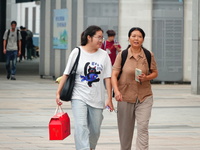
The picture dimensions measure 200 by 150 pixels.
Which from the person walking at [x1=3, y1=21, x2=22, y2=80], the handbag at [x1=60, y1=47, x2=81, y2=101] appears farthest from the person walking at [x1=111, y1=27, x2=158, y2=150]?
the person walking at [x1=3, y1=21, x2=22, y2=80]

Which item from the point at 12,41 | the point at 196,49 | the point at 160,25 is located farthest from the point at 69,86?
the point at 12,41

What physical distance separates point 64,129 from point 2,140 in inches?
99.3

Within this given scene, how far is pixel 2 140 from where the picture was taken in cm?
1000

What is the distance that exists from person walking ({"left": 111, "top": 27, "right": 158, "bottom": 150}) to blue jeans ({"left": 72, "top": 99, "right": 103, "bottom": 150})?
0.33 m

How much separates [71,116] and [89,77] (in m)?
5.55

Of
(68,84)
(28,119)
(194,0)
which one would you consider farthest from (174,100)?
(68,84)

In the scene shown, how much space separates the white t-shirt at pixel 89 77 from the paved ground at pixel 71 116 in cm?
167

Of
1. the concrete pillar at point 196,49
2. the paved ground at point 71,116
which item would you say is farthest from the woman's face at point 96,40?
the concrete pillar at point 196,49

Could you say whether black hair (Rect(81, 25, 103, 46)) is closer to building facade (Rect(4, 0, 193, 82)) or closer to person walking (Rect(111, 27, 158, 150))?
person walking (Rect(111, 27, 158, 150))

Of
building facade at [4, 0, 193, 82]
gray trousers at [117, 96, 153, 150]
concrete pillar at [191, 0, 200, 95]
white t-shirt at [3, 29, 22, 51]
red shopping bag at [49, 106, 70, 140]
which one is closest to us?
red shopping bag at [49, 106, 70, 140]

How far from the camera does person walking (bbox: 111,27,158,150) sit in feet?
26.3

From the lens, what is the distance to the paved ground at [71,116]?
32.1 feet

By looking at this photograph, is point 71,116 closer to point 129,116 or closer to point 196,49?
point 129,116

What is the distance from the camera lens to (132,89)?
8.05 metres
